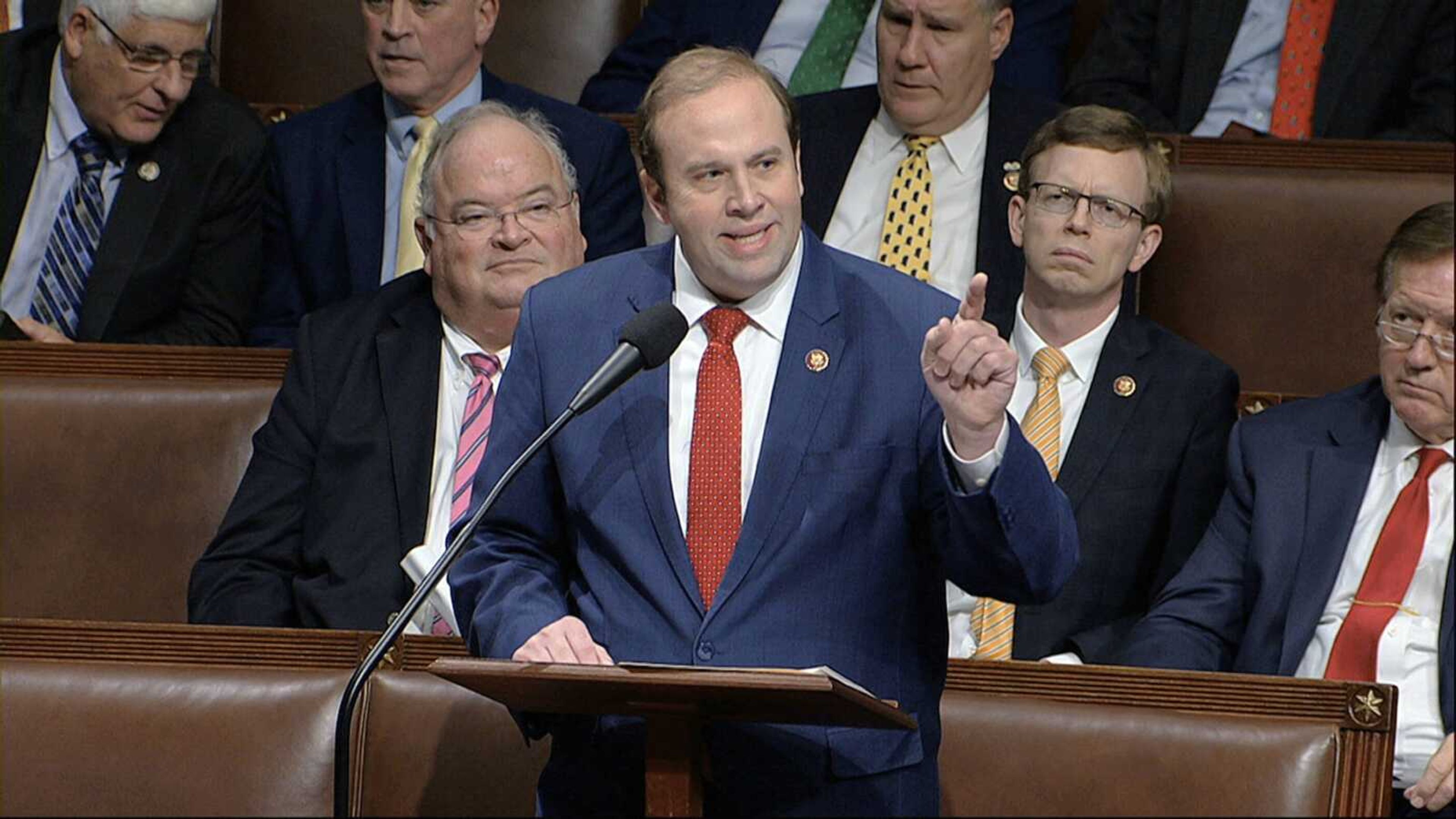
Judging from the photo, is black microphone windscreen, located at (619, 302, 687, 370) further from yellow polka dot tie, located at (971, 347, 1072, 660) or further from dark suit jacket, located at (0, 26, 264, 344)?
dark suit jacket, located at (0, 26, 264, 344)

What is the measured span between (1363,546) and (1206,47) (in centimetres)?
117

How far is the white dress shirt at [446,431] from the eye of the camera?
88.5 inches

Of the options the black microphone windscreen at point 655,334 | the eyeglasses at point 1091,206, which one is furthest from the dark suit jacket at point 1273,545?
the black microphone windscreen at point 655,334

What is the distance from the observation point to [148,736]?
1.74 m

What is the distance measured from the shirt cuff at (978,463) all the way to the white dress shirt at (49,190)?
174cm

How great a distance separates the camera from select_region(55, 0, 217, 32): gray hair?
9.42 ft

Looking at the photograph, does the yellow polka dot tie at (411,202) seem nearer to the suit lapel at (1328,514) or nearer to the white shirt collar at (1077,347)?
the white shirt collar at (1077,347)

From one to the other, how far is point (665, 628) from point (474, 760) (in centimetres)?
32

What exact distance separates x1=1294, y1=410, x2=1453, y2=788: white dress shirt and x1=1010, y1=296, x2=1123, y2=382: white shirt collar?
44cm

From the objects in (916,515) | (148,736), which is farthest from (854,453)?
(148,736)

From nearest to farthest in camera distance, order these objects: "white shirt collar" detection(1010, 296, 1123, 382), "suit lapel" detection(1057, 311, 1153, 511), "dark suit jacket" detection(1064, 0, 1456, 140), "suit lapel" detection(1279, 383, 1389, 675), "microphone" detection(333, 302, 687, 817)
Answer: "microphone" detection(333, 302, 687, 817), "suit lapel" detection(1279, 383, 1389, 675), "suit lapel" detection(1057, 311, 1153, 511), "white shirt collar" detection(1010, 296, 1123, 382), "dark suit jacket" detection(1064, 0, 1456, 140)

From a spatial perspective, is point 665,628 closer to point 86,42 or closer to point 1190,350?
point 1190,350

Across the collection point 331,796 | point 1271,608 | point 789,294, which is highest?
point 789,294

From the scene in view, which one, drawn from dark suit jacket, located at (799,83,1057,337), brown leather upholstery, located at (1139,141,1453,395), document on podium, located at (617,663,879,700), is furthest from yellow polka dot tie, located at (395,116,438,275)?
document on podium, located at (617,663,879,700)
